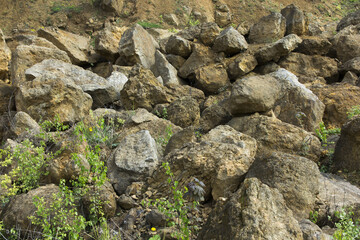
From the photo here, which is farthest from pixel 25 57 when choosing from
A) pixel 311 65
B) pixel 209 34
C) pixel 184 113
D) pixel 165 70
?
pixel 311 65

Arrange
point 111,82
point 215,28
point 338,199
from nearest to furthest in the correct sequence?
point 338,199 < point 111,82 < point 215,28

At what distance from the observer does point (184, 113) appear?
6.13m

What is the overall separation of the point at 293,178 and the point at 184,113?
3.10m

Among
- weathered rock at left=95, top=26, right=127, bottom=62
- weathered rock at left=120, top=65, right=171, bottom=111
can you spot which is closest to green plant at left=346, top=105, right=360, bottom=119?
weathered rock at left=120, top=65, right=171, bottom=111

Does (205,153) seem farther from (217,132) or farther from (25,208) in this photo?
(25,208)

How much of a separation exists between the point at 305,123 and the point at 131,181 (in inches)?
123

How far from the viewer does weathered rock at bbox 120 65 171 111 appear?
6.80 meters

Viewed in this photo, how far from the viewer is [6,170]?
4145 millimetres

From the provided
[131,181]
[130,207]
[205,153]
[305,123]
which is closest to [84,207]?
[130,207]

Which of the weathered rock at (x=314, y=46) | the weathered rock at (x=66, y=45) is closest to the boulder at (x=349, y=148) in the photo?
the weathered rock at (x=314, y=46)

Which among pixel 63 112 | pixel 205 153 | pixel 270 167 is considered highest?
pixel 270 167

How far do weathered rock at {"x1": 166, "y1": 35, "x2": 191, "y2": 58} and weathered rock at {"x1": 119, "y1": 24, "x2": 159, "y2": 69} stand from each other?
1.75 feet

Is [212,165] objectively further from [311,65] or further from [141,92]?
[311,65]

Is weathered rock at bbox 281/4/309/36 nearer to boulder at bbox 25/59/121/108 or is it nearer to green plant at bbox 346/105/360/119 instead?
green plant at bbox 346/105/360/119
